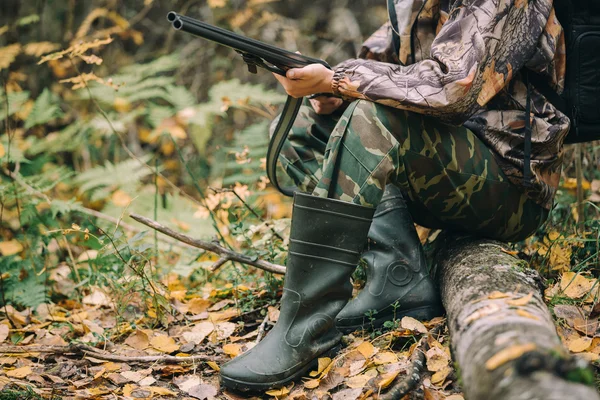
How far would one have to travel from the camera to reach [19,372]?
220cm

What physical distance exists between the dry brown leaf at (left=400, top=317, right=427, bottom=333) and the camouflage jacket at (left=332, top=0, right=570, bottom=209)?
2.33 ft

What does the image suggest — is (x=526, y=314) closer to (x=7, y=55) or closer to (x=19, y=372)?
(x=19, y=372)

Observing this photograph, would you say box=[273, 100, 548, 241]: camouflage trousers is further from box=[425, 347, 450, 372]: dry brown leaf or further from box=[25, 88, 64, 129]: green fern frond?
box=[25, 88, 64, 129]: green fern frond

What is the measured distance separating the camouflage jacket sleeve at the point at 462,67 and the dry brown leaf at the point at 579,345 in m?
0.88

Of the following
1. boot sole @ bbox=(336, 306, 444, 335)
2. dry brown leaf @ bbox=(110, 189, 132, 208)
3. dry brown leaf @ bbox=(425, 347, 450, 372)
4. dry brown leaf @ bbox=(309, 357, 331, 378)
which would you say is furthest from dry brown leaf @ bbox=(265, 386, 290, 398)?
dry brown leaf @ bbox=(110, 189, 132, 208)

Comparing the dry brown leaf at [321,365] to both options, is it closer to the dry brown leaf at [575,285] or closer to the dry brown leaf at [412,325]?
the dry brown leaf at [412,325]

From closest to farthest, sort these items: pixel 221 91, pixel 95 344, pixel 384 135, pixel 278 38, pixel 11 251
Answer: pixel 384 135 → pixel 95 344 → pixel 11 251 → pixel 221 91 → pixel 278 38

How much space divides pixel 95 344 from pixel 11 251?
4.60 feet

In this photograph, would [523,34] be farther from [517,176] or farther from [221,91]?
[221,91]

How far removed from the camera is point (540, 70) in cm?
221

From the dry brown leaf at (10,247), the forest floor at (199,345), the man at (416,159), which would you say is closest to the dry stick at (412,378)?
the forest floor at (199,345)

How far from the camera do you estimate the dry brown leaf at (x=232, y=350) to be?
235 cm

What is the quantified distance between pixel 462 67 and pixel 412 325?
3.32 ft

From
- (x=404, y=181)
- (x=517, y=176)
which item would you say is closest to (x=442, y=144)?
(x=404, y=181)
